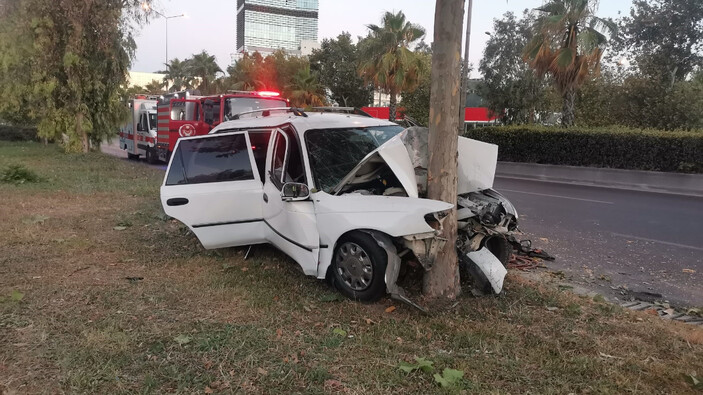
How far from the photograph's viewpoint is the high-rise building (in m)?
119

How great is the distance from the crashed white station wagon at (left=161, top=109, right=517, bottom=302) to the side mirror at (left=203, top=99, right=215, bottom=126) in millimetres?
9919

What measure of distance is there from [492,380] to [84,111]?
22.1m

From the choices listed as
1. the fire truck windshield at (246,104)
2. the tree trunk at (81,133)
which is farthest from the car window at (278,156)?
the tree trunk at (81,133)

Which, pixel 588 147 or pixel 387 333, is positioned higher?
pixel 588 147

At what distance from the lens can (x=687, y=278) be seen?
5.90m

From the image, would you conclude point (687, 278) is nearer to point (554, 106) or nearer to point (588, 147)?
point (588, 147)

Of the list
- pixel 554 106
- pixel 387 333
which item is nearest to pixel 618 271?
pixel 387 333

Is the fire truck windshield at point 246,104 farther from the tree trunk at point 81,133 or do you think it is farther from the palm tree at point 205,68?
the palm tree at point 205,68

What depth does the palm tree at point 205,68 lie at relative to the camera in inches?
2299

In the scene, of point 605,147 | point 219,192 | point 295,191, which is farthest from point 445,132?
point 605,147

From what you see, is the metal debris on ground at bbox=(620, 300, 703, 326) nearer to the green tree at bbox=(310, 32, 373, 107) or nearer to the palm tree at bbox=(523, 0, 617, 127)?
the palm tree at bbox=(523, 0, 617, 127)

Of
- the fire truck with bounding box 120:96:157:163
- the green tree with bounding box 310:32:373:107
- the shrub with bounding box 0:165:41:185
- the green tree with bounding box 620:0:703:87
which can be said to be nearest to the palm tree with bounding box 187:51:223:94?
the green tree with bounding box 310:32:373:107

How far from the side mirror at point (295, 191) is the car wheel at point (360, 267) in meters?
0.60

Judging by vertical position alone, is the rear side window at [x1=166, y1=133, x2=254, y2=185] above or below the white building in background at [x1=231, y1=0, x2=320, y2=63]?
below
